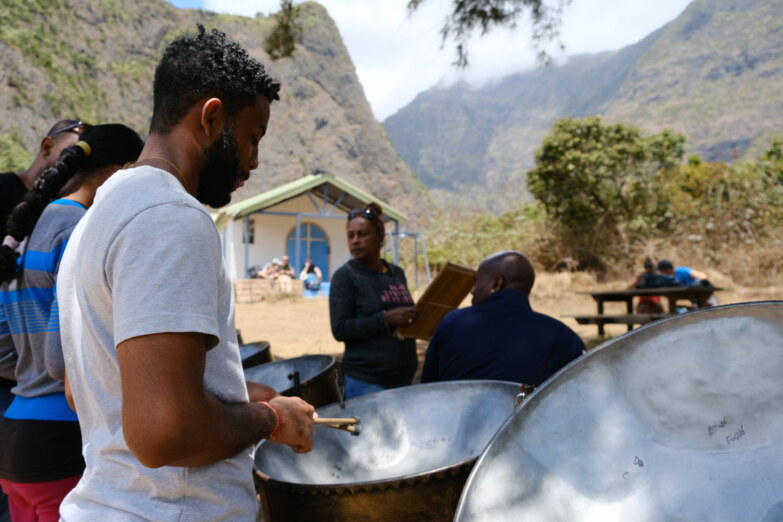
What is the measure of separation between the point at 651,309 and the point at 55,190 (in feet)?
19.7

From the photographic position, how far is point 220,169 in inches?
30.1

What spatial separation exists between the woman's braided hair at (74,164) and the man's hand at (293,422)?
0.69 meters

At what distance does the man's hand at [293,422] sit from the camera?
2.53 ft

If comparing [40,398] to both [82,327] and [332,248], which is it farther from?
[332,248]

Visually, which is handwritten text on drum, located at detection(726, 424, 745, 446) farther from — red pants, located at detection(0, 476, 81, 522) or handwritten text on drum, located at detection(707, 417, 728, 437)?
red pants, located at detection(0, 476, 81, 522)

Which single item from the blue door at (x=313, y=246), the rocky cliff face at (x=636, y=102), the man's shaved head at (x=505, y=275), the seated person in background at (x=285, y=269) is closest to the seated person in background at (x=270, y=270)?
the seated person in background at (x=285, y=269)

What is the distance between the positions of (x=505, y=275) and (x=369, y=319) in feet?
1.63

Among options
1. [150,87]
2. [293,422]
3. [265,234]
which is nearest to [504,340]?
[293,422]

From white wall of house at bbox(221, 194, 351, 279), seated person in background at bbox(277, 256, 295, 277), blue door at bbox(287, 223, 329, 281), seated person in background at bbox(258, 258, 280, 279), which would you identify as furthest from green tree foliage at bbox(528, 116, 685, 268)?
blue door at bbox(287, 223, 329, 281)

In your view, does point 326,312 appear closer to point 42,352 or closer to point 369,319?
point 369,319

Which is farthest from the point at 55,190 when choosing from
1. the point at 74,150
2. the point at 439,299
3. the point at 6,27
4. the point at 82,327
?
the point at 6,27

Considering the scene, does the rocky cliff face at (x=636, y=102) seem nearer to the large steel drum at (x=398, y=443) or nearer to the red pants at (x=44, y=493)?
the large steel drum at (x=398, y=443)

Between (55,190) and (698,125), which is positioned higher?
(698,125)

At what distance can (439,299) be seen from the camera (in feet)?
7.66
